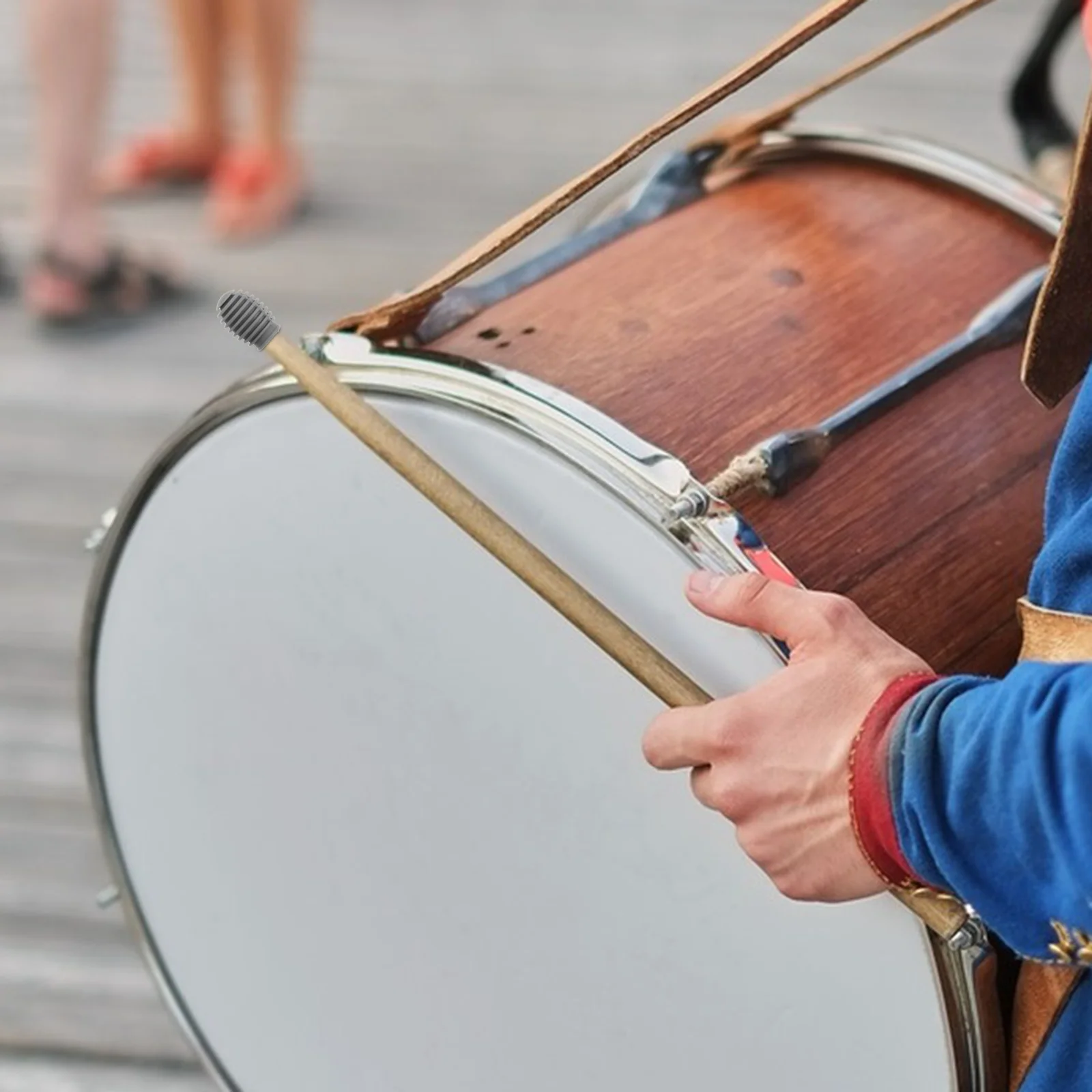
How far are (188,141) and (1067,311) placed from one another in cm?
223

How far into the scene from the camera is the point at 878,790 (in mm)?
710

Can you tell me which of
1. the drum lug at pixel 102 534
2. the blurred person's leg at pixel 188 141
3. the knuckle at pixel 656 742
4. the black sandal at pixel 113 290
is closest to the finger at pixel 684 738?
the knuckle at pixel 656 742

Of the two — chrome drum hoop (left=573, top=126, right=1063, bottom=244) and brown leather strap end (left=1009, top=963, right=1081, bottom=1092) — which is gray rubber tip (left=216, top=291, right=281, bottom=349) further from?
brown leather strap end (left=1009, top=963, right=1081, bottom=1092)

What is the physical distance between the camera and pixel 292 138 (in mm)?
2850

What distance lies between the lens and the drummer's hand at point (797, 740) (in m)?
0.73

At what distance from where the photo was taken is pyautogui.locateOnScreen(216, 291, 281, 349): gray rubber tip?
0.89m

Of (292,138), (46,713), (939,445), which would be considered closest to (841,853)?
(939,445)

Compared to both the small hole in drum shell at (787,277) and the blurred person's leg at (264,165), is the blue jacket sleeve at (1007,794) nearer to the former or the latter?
the small hole in drum shell at (787,277)

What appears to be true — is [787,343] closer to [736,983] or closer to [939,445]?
[939,445]

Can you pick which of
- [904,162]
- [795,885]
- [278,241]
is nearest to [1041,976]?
[795,885]

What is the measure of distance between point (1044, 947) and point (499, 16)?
2.89 metres

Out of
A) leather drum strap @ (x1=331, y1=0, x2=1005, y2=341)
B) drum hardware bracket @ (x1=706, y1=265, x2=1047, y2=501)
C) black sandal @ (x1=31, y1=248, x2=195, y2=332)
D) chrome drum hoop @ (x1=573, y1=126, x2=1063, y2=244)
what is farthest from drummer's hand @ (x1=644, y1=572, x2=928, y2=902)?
black sandal @ (x1=31, y1=248, x2=195, y2=332)

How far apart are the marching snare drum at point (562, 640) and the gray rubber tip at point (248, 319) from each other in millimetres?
58

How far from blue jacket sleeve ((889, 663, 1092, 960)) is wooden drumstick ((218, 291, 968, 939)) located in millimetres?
56
